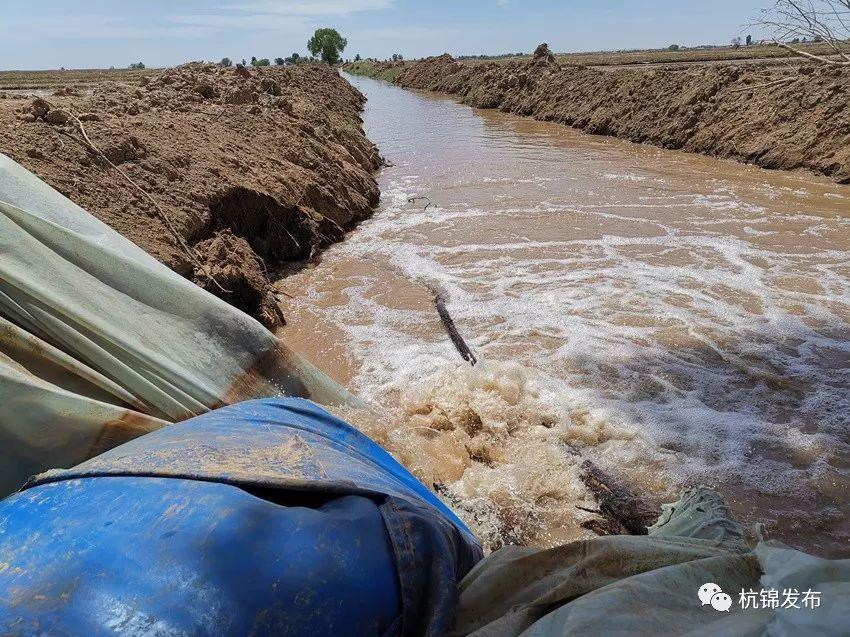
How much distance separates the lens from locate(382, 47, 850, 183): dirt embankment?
11.4 metres

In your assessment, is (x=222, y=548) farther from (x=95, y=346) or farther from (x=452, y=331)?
(x=452, y=331)

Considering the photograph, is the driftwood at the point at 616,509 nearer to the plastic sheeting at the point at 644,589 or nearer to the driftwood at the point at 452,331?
the plastic sheeting at the point at 644,589

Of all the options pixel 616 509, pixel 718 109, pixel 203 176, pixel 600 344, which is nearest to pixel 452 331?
pixel 600 344

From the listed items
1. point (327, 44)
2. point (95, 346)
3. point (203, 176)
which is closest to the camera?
point (95, 346)

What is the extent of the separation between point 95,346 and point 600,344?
157 inches

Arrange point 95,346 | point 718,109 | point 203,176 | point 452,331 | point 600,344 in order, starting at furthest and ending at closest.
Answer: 1. point 718,109
2. point 203,176
3. point 452,331
4. point 600,344
5. point 95,346

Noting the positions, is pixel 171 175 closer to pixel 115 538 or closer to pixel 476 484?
pixel 476 484

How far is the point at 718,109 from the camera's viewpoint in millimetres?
14297

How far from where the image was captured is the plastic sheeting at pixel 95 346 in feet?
6.41

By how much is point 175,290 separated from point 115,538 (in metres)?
1.73

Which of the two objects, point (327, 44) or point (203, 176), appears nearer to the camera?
point (203, 176)

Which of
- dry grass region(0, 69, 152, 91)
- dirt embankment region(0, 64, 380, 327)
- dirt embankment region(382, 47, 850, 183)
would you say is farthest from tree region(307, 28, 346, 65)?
dirt embankment region(0, 64, 380, 327)

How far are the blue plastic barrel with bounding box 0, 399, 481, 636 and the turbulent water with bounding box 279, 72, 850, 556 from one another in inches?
56.4

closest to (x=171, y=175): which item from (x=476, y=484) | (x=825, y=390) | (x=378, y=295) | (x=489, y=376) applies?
(x=378, y=295)
